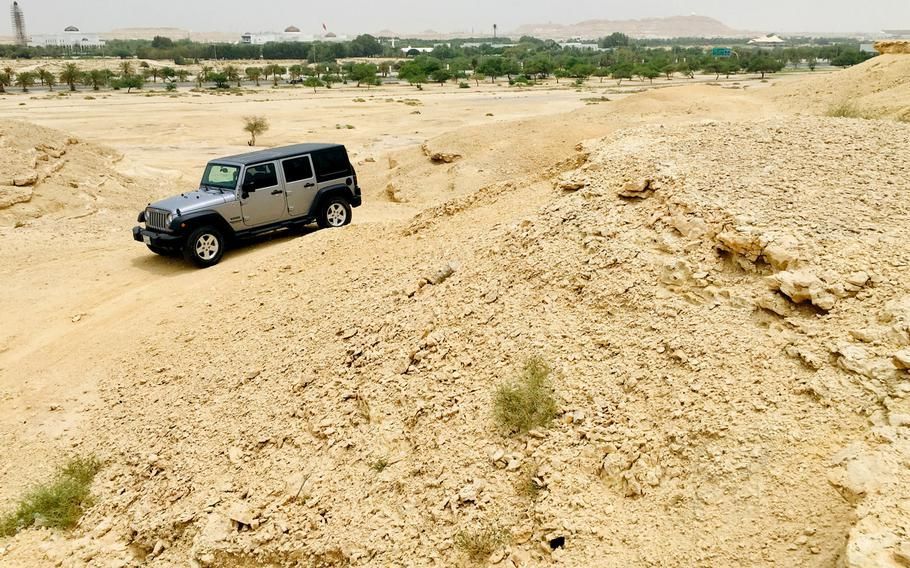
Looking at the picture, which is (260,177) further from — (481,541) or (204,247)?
(481,541)

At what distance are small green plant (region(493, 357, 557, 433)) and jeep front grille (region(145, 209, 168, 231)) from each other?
28.7 feet

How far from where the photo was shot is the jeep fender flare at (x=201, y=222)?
11.8 metres

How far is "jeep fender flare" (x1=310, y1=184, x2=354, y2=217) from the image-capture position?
44.8 ft

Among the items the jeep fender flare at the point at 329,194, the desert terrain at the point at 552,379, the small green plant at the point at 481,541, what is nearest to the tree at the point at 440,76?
the jeep fender flare at the point at 329,194

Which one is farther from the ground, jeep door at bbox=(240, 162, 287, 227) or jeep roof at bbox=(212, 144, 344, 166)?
jeep roof at bbox=(212, 144, 344, 166)

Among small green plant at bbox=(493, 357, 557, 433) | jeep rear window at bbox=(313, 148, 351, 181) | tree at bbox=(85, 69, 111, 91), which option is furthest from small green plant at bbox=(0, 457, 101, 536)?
tree at bbox=(85, 69, 111, 91)

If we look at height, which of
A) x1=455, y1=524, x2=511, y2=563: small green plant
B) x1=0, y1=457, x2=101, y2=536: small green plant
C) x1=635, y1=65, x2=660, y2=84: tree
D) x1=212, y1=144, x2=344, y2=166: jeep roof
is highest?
x1=635, y1=65, x2=660, y2=84: tree

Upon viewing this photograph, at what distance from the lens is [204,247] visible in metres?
12.1

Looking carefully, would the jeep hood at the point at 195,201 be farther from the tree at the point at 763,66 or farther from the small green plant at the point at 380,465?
the tree at the point at 763,66

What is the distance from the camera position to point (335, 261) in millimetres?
9859

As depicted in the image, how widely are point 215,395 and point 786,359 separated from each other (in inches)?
209

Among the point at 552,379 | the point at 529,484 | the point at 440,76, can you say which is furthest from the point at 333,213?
the point at 440,76

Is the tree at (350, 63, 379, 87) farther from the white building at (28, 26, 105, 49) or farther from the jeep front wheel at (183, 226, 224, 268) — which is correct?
the white building at (28, 26, 105, 49)

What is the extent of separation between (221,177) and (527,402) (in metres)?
9.55
